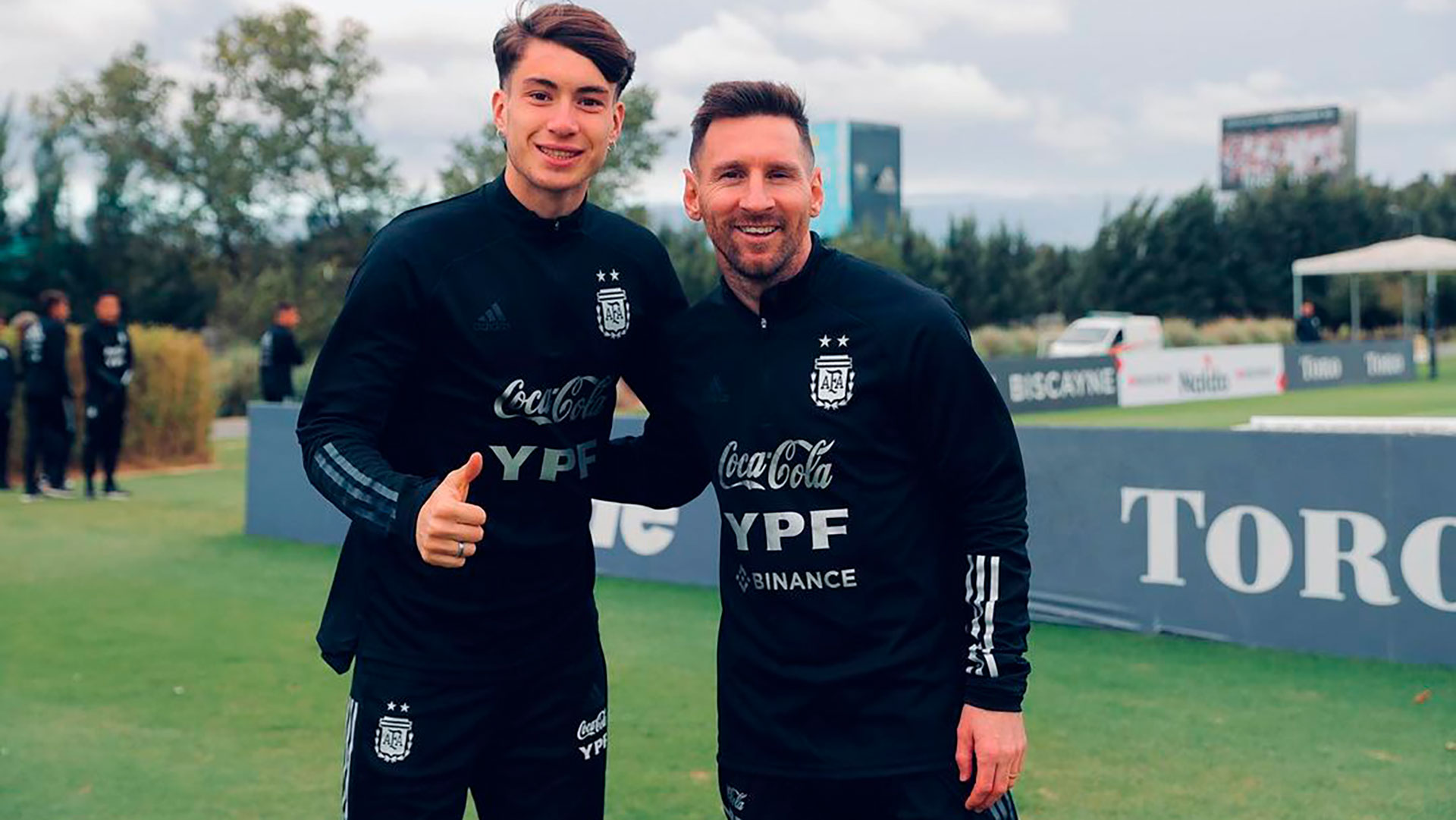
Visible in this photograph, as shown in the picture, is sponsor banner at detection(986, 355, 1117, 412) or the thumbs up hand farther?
sponsor banner at detection(986, 355, 1117, 412)

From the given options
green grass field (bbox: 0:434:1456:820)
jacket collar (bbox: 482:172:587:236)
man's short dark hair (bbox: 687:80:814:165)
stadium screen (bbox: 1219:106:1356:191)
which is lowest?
green grass field (bbox: 0:434:1456:820)

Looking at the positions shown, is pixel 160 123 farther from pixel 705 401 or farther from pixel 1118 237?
pixel 705 401

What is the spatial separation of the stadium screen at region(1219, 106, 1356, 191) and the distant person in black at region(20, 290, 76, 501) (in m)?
91.0

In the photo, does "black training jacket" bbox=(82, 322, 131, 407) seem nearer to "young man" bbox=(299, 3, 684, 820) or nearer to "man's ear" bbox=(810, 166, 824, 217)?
"young man" bbox=(299, 3, 684, 820)

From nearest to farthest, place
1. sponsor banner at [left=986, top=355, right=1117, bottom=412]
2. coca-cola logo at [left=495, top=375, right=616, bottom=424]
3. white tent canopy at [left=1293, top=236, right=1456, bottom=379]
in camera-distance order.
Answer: coca-cola logo at [left=495, top=375, right=616, bottom=424] < sponsor banner at [left=986, top=355, right=1117, bottom=412] < white tent canopy at [left=1293, top=236, right=1456, bottom=379]

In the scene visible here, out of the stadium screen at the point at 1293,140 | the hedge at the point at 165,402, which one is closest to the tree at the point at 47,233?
the hedge at the point at 165,402

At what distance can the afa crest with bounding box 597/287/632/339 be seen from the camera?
3.22 metres

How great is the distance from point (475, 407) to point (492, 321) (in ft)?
0.60

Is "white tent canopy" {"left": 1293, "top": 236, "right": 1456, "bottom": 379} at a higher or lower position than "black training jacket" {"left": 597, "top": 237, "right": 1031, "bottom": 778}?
higher

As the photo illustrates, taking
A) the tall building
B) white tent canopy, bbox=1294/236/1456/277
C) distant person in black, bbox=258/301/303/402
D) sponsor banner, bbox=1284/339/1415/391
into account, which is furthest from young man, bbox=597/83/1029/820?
the tall building

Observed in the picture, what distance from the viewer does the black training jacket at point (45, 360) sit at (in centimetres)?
1554

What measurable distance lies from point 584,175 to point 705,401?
0.55 metres

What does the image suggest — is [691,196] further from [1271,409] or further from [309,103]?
[309,103]

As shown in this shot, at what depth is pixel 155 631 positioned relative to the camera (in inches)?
349
